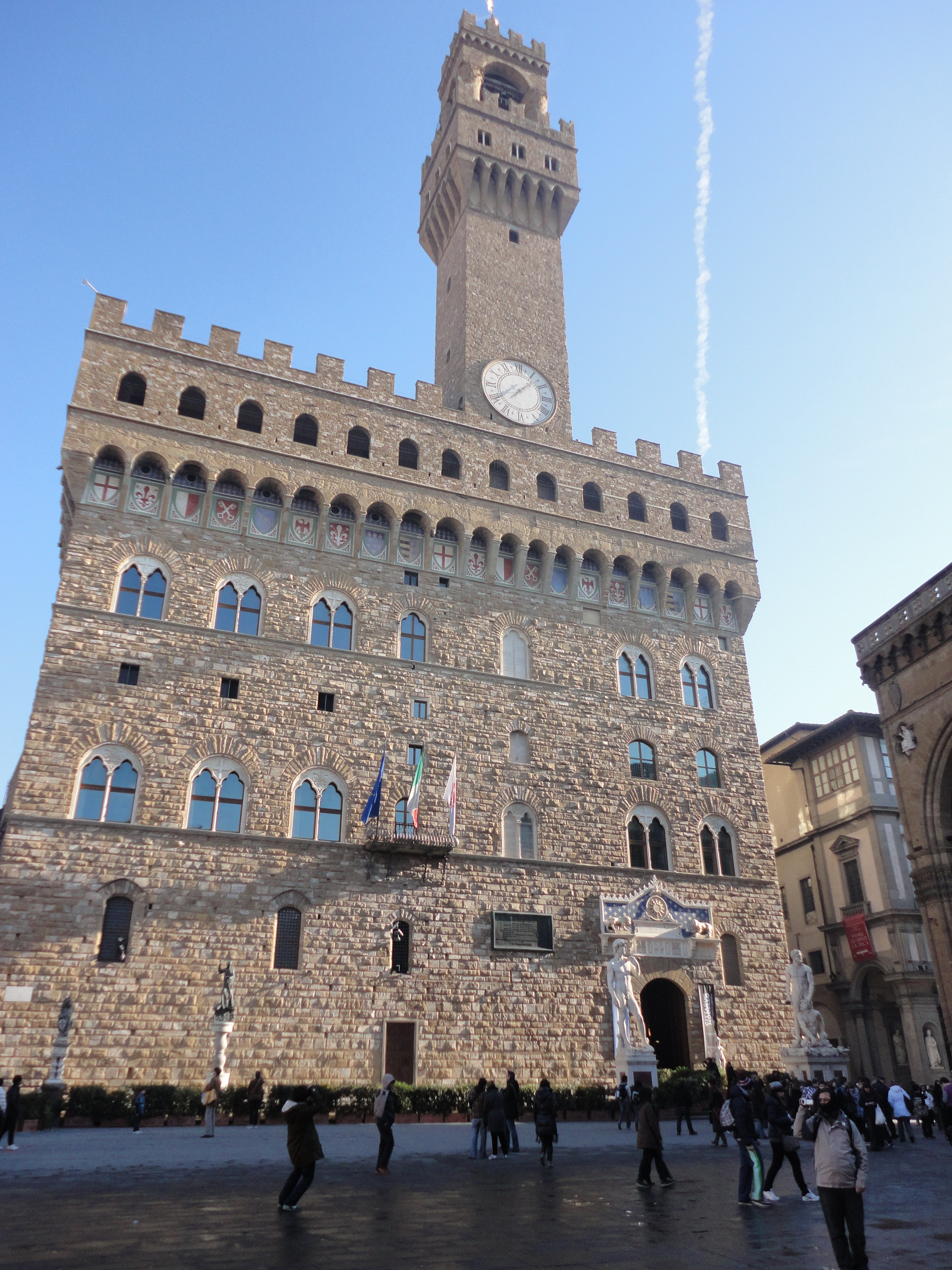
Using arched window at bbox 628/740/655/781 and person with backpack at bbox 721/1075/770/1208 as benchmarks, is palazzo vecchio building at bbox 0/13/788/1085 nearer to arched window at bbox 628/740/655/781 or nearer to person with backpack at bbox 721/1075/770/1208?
arched window at bbox 628/740/655/781

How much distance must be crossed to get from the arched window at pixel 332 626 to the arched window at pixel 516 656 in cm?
478

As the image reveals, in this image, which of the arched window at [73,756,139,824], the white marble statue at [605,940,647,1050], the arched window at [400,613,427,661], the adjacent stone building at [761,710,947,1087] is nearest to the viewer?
the arched window at [73,756,139,824]

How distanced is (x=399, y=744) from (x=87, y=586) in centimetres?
898

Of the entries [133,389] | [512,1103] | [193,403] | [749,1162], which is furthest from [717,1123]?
[133,389]

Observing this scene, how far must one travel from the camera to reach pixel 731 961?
27047 millimetres

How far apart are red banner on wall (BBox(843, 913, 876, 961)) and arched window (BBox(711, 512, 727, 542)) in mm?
14429

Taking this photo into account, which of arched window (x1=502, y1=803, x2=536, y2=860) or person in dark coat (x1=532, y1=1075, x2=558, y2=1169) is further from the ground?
arched window (x1=502, y1=803, x2=536, y2=860)

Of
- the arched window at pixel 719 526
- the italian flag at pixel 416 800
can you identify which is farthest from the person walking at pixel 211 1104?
the arched window at pixel 719 526

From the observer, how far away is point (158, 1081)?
1978 cm

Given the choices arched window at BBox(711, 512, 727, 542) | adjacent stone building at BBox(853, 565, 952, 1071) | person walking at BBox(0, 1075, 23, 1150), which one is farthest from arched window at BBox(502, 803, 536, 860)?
person walking at BBox(0, 1075, 23, 1150)

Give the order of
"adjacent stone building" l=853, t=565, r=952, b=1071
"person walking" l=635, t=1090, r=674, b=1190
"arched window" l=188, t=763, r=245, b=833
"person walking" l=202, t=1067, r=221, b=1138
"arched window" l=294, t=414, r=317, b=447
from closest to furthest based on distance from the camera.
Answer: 1. "person walking" l=635, t=1090, r=674, b=1190
2. "person walking" l=202, t=1067, r=221, b=1138
3. "adjacent stone building" l=853, t=565, r=952, b=1071
4. "arched window" l=188, t=763, r=245, b=833
5. "arched window" l=294, t=414, r=317, b=447

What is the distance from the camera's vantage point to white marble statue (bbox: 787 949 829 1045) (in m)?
23.8

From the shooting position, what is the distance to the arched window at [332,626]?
84.6 feet

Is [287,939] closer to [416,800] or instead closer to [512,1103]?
[416,800]
